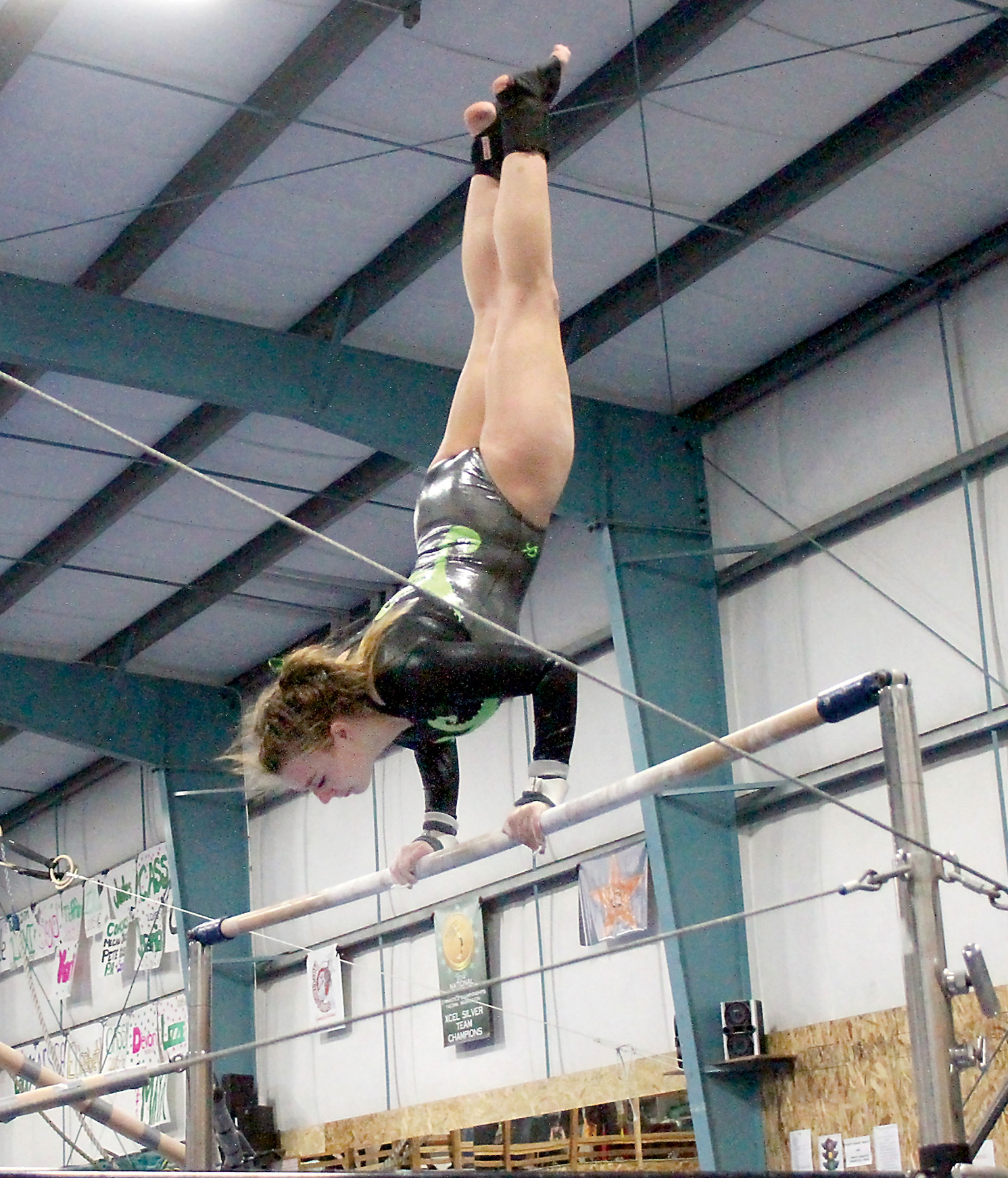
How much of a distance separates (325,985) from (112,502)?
3.72 meters

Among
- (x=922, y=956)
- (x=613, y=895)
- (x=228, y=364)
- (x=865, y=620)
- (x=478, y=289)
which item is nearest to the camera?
(x=922, y=956)

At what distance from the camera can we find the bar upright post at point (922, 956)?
2596 mm

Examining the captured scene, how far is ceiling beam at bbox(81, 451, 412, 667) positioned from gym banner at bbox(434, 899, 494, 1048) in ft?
8.28

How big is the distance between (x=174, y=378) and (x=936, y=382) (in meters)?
3.60

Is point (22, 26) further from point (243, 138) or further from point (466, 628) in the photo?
point (466, 628)

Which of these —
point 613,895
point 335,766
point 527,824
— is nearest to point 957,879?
point 527,824

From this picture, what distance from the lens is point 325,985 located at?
35.1 feet

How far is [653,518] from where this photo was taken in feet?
26.9

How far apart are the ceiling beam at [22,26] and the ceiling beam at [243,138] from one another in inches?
31.7

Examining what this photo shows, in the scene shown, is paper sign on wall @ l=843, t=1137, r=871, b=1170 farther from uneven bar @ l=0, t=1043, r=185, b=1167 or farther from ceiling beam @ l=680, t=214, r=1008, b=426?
uneven bar @ l=0, t=1043, r=185, b=1167

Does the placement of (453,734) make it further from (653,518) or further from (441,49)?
(653,518)

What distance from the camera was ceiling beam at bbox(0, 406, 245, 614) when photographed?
8562mm

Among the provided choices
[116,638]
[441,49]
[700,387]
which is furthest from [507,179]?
[116,638]

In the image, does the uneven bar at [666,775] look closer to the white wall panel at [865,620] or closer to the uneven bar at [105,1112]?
the uneven bar at [105,1112]
